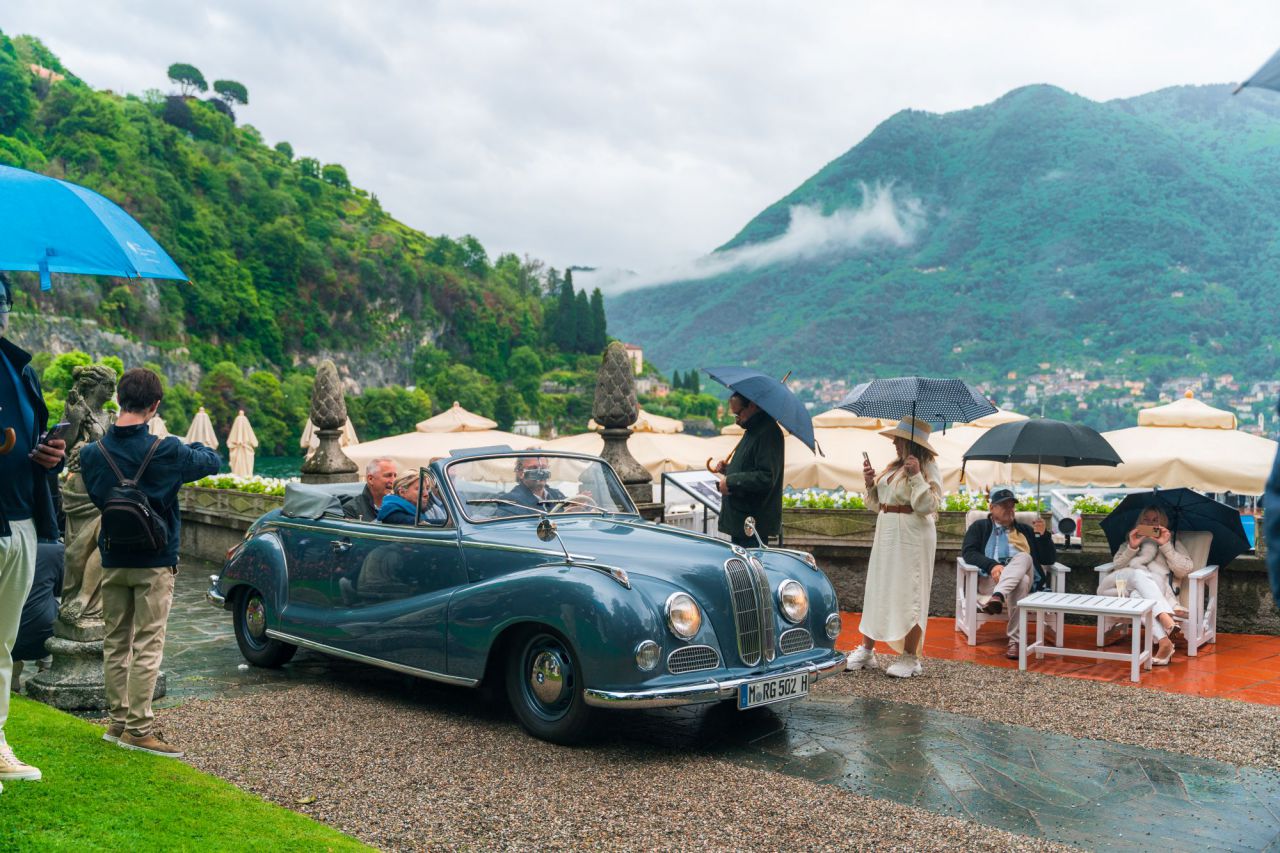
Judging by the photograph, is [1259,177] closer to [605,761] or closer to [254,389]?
[254,389]

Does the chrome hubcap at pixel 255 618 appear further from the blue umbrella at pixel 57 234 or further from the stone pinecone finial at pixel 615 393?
the stone pinecone finial at pixel 615 393

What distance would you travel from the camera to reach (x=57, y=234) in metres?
4.57

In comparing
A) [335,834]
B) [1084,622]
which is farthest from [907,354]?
[335,834]

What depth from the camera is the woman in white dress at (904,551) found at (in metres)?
7.84

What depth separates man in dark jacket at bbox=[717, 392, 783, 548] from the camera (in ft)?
25.1

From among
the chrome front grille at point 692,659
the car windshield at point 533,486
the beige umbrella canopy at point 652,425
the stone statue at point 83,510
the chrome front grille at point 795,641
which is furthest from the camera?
the beige umbrella canopy at point 652,425

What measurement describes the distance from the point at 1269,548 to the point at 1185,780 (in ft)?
13.4

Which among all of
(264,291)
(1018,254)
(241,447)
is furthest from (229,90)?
(241,447)

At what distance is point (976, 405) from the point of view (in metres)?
8.30

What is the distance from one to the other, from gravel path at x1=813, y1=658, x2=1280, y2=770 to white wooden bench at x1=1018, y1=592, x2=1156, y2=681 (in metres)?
0.35

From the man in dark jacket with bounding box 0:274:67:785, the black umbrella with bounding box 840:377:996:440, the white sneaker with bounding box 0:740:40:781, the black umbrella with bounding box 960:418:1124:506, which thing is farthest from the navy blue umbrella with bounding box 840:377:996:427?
the white sneaker with bounding box 0:740:40:781

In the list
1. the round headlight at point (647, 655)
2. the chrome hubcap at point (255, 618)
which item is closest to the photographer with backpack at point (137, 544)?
the round headlight at point (647, 655)

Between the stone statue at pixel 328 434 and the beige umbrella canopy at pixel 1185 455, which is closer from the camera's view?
the beige umbrella canopy at pixel 1185 455

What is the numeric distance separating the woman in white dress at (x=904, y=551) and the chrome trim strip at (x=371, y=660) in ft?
10.7
